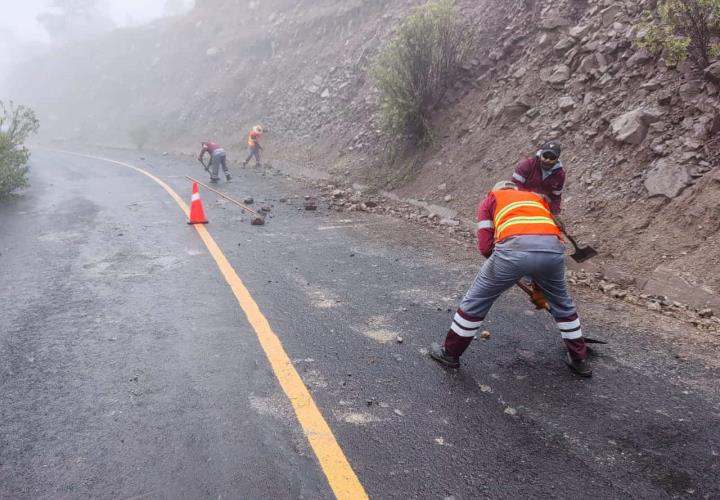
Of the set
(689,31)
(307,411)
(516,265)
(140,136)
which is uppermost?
(689,31)

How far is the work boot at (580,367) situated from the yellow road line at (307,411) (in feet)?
6.13

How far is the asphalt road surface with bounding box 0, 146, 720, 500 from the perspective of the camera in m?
2.57

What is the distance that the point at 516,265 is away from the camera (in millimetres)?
3447

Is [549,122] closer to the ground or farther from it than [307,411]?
Answer: farther from it

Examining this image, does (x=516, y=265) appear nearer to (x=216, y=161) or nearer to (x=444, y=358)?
(x=444, y=358)

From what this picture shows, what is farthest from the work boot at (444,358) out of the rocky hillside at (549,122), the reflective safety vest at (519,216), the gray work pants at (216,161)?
the gray work pants at (216,161)

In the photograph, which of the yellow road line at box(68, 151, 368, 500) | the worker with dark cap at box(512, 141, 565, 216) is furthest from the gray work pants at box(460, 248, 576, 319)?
the worker with dark cap at box(512, 141, 565, 216)

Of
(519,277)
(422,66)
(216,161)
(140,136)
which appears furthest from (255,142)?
(140,136)

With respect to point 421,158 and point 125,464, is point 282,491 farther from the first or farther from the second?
point 421,158

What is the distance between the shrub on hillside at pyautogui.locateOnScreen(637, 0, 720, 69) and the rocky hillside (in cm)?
23

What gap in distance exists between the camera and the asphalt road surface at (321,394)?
2.57 metres

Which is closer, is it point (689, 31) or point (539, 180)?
point (539, 180)

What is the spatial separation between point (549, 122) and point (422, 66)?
3431 millimetres

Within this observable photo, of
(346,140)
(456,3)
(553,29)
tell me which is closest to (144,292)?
(553,29)
